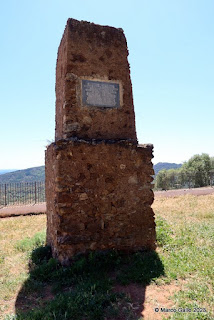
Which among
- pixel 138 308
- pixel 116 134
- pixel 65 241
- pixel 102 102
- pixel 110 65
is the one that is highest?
pixel 110 65

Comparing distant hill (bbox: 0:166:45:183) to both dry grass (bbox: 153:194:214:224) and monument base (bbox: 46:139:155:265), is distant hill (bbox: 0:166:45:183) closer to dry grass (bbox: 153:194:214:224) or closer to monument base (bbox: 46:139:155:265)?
dry grass (bbox: 153:194:214:224)

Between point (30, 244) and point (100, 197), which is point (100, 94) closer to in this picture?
point (100, 197)

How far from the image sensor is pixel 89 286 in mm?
3656

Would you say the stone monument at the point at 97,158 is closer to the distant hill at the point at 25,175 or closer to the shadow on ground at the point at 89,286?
the shadow on ground at the point at 89,286

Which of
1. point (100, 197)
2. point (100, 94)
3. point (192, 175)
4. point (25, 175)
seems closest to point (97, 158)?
point (100, 197)

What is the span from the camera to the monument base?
15.3ft

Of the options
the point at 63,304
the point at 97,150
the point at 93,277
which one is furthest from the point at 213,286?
the point at 97,150

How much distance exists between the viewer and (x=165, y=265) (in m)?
4.34

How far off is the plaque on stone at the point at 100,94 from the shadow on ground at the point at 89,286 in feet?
10.1

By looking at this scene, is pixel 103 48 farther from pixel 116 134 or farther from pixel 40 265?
pixel 40 265

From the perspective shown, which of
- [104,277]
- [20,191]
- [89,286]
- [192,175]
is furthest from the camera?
[192,175]

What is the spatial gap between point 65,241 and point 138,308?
183cm

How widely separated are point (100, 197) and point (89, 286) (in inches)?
67.3

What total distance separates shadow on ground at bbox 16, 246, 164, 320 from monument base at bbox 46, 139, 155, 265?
283mm
